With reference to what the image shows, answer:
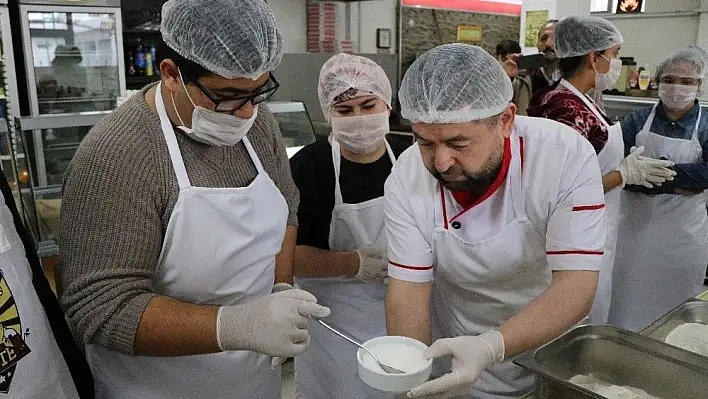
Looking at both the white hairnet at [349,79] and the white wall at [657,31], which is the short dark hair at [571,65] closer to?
the white hairnet at [349,79]

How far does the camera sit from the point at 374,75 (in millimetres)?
1942

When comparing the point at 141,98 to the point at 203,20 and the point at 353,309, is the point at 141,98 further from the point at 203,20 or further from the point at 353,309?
the point at 353,309

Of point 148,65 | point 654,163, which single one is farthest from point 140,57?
point 654,163

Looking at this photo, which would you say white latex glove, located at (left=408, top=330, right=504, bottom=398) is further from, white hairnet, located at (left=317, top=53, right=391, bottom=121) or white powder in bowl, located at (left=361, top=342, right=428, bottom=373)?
white hairnet, located at (left=317, top=53, right=391, bottom=121)

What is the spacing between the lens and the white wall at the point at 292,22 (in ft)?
17.8

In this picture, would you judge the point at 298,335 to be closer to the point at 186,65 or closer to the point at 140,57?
the point at 186,65

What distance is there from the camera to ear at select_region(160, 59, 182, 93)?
1.25m

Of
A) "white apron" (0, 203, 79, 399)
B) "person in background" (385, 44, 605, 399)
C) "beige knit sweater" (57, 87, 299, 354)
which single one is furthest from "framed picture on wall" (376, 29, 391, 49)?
"white apron" (0, 203, 79, 399)

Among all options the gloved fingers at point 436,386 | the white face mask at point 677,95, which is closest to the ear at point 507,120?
the gloved fingers at point 436,386

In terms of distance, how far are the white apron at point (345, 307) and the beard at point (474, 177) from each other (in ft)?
1.93

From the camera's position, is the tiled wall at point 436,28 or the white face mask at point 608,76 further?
the tiled wall at point 436,28

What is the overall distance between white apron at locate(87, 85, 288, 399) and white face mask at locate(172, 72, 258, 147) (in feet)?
0.18

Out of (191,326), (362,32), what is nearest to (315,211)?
(191,326)

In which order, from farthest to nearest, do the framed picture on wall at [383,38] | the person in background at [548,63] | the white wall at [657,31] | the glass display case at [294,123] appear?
the white wall at [657,31] < the framed picture on wall at [383,38] < the glass display case at [294,123] < the person in background at [548,63]
